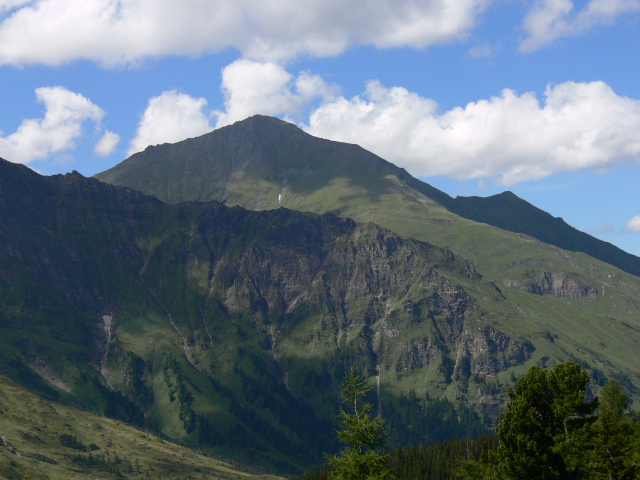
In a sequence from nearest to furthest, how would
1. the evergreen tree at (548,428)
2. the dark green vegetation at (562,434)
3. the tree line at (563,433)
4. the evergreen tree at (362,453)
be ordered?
the evergreen tree at (362,453), the tree line at (563,433), the dark green vegetation at (562,434), the evergreen tree at (548,428)

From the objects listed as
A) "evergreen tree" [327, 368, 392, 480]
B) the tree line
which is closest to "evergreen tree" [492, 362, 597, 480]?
the tree line

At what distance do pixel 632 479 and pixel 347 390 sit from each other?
1446 inches

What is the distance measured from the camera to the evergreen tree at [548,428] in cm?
8812

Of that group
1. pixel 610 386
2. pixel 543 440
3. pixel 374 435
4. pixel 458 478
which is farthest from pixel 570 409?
pixel 458 478

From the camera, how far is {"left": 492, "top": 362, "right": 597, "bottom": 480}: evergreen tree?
88.1 m

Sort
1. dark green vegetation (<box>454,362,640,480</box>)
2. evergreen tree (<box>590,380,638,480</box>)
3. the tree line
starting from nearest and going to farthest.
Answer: evergreen tree (<box>590,380,638,480</box>), the tree line, dark green vegetation (<box>454,362,640,480</box>)

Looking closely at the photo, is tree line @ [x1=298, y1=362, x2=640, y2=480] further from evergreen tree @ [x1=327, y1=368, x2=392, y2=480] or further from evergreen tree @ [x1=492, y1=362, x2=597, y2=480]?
evergreen tree @ [x1=327, y1=368, x2=392, y2=480]

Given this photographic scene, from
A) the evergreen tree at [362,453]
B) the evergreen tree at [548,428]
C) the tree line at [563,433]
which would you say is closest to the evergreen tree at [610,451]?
the tree line at [563,433]

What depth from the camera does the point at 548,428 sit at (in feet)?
298

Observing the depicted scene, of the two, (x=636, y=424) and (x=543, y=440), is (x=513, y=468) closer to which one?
(x=543, y=440)

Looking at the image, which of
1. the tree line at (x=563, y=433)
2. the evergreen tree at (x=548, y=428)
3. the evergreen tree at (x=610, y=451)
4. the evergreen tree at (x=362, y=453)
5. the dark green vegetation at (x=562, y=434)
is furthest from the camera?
the evergreen tree at (x=548, y=428)

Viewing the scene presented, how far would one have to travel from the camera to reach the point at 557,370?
9238 cm

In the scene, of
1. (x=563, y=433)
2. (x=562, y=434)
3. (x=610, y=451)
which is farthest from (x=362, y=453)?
(x=610, y=451)

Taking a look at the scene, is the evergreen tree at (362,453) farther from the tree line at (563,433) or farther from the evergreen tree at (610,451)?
the evergreen tree at (610,451)
